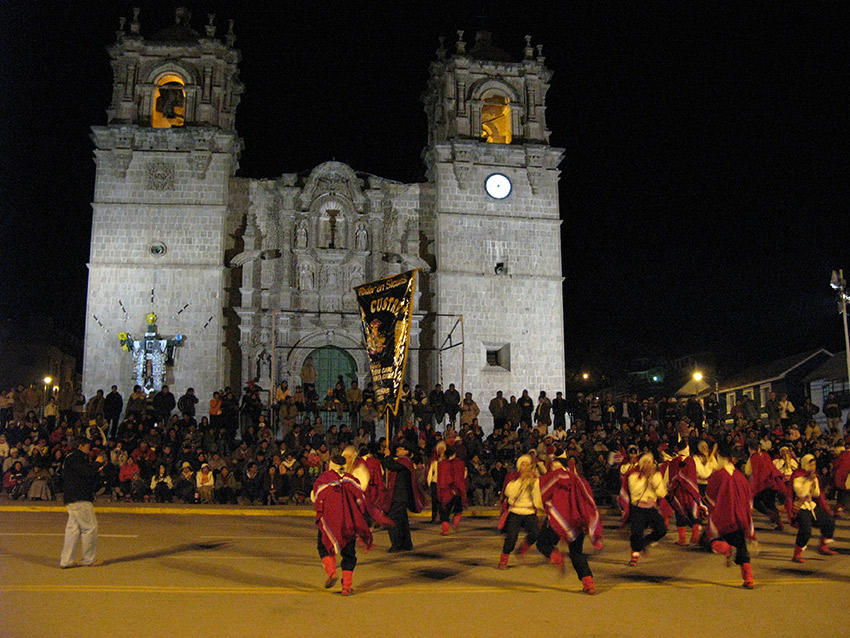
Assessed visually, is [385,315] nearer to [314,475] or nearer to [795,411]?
[314,475]

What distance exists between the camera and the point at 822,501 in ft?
39.9

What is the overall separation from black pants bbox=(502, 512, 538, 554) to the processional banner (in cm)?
758

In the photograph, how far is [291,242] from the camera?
29.1 m

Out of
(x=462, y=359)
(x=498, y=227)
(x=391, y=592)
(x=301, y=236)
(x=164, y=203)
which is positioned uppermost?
(x=164, y=203)

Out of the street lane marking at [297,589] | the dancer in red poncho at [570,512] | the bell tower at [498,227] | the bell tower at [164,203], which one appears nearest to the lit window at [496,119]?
the bell tower at [498,227]

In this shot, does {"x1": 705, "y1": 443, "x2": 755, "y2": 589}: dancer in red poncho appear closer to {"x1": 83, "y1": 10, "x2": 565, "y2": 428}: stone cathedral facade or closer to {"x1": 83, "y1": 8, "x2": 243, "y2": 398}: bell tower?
{"x1": 83, "y1": 10, "x2": 565, "y2": 428}: stone cathedral facade

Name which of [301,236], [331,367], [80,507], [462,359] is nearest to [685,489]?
[80,507]

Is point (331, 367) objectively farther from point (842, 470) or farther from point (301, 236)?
point (842, 470)

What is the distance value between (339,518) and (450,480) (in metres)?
5.78

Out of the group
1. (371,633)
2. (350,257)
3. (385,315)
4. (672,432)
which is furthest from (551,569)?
(350,257)

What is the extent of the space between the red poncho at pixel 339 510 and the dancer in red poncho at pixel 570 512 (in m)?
2.25

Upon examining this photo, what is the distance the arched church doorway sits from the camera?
2858cm

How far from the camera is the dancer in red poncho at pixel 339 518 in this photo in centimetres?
934

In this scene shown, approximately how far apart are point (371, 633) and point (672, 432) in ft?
57.6
